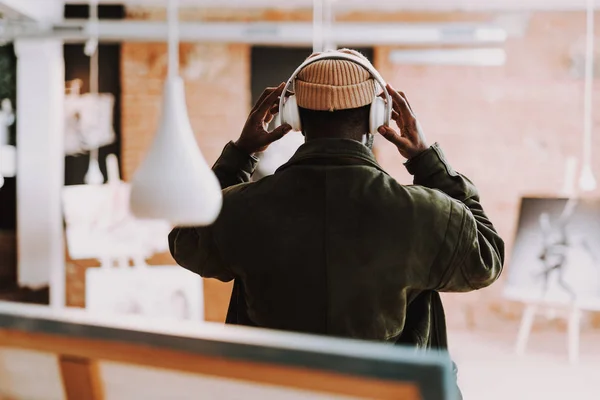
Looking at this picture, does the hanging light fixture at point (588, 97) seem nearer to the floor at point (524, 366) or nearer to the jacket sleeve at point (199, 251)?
the floor at point (524, 366)

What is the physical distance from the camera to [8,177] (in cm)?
438

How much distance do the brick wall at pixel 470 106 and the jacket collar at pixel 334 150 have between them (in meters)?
3.40

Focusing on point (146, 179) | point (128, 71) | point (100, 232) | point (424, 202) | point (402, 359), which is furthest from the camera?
point (128, 71)

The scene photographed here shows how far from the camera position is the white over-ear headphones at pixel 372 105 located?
1260 mm

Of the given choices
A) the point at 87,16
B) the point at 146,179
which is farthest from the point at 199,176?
the point at 87,16

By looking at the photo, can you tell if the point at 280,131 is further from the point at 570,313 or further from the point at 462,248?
the point at 570,313

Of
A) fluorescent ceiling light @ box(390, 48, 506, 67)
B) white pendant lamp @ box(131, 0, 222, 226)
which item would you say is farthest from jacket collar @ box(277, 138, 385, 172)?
fluorescent ceiling light @ box(390, 48, 506, 67)

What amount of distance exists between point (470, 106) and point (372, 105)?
3590mm

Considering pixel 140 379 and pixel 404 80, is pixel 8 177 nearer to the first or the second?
pixel 404 80

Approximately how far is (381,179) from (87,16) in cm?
407

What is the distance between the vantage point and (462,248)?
3.90ft

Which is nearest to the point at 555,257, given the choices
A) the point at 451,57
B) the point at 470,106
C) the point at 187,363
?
the point at 470,106

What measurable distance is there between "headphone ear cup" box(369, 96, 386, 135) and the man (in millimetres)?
18

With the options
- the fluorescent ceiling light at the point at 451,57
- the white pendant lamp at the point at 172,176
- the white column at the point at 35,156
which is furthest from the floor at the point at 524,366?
the white pendant lamp at the point at 172,176
